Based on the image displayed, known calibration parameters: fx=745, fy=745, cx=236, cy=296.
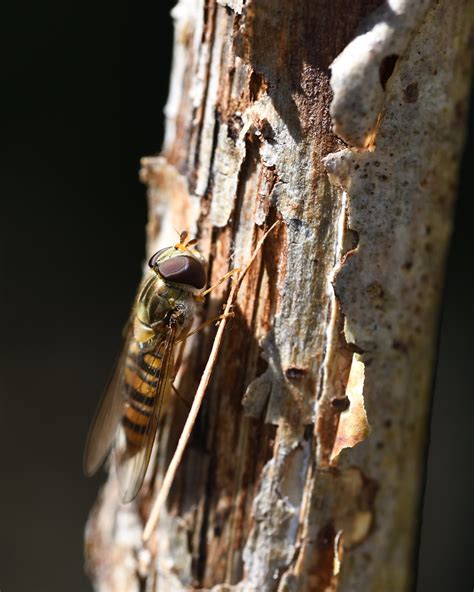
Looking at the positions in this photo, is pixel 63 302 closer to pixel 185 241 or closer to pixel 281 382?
pixel 185 241

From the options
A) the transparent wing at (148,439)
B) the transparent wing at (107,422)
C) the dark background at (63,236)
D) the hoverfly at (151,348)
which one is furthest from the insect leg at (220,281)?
the dark background at (63,236)

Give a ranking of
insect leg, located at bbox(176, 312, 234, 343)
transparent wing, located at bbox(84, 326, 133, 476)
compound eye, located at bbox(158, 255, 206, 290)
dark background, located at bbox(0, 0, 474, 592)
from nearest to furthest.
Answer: insect leg, located at bbox(176, 312, 234, 343)
compound eye, located at bbox(158, 255, 206, 290)
transparent wing, located at bbox(84, 326, 133, 476)
dark background, located at bbox(0, 0, 474, 592)

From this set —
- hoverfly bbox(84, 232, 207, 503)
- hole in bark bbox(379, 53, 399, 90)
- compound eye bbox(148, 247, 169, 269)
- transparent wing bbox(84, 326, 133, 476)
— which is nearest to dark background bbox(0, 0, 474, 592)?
transparent wing bbox(84, 326, 133, 476)

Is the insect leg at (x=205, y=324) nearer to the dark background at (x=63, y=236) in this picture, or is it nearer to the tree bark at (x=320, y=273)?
the tree bark at (x=320, y=273)

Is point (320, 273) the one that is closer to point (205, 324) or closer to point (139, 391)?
point (205, 324)

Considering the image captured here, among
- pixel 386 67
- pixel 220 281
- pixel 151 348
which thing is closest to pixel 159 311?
pixel 151 348

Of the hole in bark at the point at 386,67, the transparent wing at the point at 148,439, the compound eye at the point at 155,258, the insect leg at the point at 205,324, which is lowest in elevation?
the transparent wing at the point at 148,439

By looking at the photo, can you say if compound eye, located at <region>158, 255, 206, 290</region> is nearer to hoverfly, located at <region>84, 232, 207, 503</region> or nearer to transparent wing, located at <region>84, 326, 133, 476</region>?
hoverfly, located at <region>84, 232, 207, 503</region>
